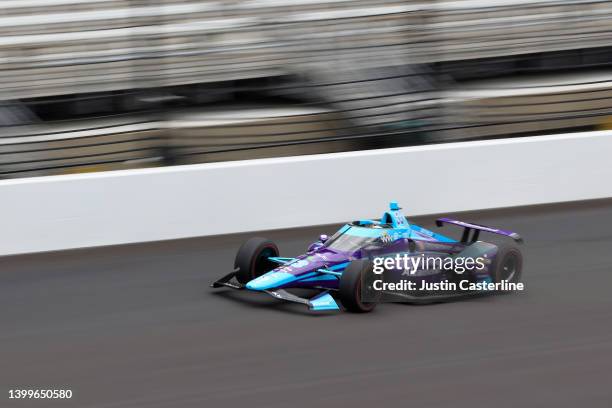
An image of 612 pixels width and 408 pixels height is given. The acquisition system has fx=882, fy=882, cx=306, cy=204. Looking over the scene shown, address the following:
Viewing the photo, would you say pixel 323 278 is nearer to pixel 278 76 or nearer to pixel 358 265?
pixel 358 265

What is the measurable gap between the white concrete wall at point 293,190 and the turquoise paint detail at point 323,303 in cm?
287

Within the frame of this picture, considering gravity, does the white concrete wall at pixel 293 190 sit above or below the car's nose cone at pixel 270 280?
above

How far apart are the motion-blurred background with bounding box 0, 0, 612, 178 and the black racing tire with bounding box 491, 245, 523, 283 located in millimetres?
3523

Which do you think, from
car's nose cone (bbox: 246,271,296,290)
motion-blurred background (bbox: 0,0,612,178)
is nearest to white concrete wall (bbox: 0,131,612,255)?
motion-blurred background (bbox: 0,0,612,178)

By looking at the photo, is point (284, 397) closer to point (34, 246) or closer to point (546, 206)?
point (34, 246)

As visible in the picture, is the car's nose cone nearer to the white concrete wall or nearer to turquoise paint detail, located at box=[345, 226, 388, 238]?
turquoise paint detail, located at box=[345, 226, 388, 238]

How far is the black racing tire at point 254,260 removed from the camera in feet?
20.6

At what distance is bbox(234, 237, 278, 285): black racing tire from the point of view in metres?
6.27

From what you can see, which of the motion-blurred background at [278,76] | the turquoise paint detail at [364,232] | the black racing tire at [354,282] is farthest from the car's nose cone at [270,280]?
the motion-blurred background at [278,76]

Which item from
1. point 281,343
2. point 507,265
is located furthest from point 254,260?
point 507,265

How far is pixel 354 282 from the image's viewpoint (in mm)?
5594

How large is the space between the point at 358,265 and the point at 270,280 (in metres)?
0.63

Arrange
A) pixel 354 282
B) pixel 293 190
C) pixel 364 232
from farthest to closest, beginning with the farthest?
1. pixel 293 190
2. pixel 364 232
3. pixel 354 282

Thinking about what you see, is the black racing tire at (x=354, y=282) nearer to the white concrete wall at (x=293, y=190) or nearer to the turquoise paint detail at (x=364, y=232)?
the turquoise paint detail at (x=364, y=232)
